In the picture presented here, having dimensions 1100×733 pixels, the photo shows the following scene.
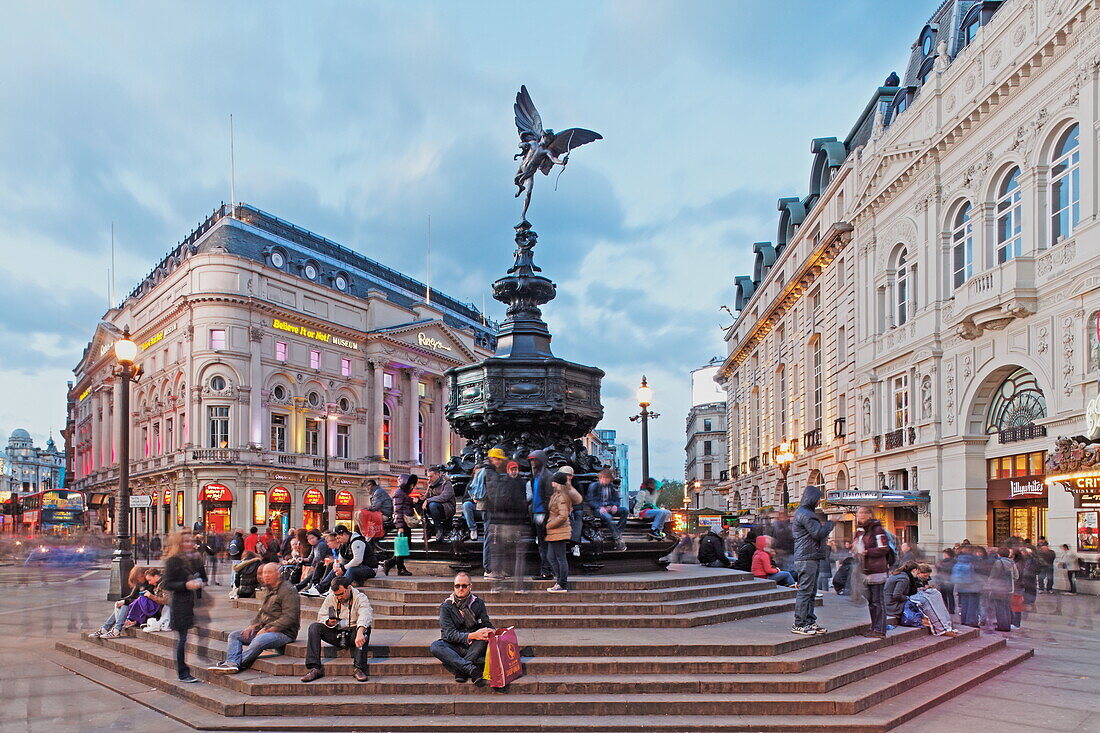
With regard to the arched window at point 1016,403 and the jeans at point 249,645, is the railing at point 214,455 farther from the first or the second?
the jeans at point 249,645

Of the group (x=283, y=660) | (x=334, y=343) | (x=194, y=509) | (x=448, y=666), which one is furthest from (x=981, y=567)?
(x=334, y=343)

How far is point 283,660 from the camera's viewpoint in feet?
28.0

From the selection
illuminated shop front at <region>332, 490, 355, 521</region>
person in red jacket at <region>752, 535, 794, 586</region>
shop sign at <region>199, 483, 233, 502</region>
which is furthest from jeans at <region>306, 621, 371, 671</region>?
illuminated shop front at <region>332, 490, 355, 521</region>

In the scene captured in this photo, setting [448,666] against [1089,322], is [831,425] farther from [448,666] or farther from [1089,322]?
[448,666]

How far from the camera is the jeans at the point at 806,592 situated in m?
9.43

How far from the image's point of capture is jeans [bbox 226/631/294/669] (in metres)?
8.54

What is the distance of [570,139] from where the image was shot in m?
15.1

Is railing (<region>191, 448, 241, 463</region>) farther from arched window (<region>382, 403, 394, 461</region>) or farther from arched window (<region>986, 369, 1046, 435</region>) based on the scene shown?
arched window (<region>986, 369, 1046, 435</region>)

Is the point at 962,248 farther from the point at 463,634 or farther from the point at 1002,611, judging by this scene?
the point at 463,634

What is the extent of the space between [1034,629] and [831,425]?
26.4 m

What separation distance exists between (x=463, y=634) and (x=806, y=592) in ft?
13.1

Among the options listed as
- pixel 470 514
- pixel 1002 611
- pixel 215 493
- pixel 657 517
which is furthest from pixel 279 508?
pixel 1002 611

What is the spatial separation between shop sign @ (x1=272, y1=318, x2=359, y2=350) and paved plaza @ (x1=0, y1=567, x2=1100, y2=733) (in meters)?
42.6

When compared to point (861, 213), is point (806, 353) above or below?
below
